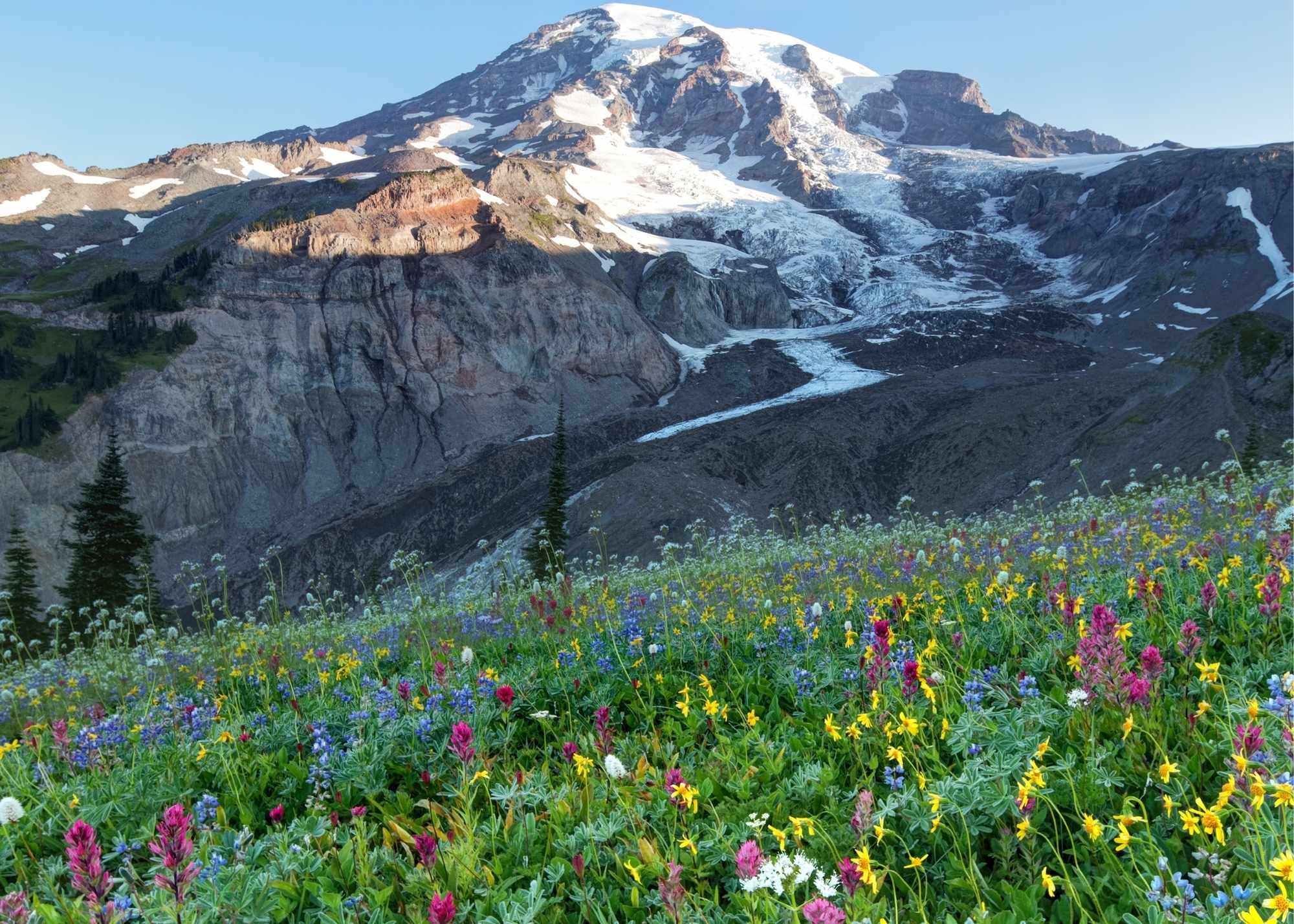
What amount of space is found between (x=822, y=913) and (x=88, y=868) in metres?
1.96

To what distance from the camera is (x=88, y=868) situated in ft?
6.35

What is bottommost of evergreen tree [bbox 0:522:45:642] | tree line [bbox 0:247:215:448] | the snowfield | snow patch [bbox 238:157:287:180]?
evergreen tree [bbox 0:522:45:642]

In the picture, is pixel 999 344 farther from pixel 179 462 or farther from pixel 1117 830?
pixel 1117 830

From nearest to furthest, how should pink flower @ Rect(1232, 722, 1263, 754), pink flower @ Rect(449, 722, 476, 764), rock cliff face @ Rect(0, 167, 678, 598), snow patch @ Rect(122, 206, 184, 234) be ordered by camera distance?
pink flower @ Rect(1232, 722, 1263, 754) → pink flower @ Rect(449, 722, 476, 764) → rock cliff face @ Rect(0, 167, 678, 598) → snow patch @ Rect(122, 206, 184, 234)

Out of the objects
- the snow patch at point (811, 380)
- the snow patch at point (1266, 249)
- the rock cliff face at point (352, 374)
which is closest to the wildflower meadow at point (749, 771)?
the rock cliff face at point (352, 374)

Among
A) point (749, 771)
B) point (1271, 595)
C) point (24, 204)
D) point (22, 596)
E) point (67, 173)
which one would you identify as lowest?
point (22, 596)

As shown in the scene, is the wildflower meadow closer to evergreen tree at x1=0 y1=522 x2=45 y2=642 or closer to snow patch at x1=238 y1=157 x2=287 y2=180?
evergreen tree at x1=0 y1=522 x2=45 y2=642

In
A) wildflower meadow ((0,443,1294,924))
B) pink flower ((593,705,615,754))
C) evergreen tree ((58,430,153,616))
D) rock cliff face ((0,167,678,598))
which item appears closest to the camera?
wildflower meadow ((0,443,1294,924))

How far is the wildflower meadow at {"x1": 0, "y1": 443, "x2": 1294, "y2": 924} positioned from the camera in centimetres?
240

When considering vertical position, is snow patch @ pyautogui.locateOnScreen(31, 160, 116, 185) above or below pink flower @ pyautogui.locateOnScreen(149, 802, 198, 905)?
above

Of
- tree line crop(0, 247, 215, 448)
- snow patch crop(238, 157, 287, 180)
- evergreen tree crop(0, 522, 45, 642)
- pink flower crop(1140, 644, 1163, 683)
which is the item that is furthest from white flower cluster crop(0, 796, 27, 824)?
snow patch crop(238, 157, 287, 180)

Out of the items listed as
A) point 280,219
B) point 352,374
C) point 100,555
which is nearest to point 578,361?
point 352,374

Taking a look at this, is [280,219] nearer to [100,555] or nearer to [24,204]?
[100,555]

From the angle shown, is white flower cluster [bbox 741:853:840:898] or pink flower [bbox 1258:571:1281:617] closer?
white flower cluster [bbox 741:853:840:898]
